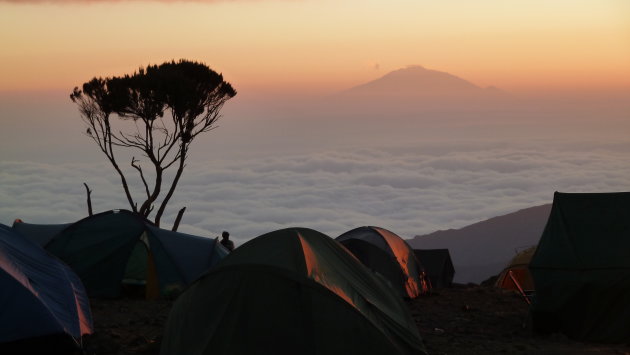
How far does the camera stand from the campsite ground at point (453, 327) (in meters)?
12.7

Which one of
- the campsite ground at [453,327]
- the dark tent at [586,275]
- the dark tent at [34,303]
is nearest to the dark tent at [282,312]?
the dark tent at [34,303]

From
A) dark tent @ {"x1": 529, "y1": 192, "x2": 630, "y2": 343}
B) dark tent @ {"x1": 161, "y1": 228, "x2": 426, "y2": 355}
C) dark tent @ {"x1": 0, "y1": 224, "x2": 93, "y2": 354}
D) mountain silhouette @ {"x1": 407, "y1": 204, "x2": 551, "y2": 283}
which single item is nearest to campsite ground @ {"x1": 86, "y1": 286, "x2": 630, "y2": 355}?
dark tent @ {"x1": 529, "y1": 192, "x2": 630, "y2": 343}

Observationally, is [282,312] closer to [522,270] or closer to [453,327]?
[453,327]

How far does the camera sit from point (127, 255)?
18.6 metres

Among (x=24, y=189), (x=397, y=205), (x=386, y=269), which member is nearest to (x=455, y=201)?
(x=397, y=205)

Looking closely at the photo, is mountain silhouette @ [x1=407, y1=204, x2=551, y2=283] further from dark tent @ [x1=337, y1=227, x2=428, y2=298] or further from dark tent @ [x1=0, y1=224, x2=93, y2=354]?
dark tent @ [x1=0, y1=224, x2=93, y2=354]

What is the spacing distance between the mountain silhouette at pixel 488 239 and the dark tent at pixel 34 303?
75.2m

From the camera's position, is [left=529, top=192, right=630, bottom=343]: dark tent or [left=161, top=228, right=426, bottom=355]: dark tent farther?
[left=529, top=192, right=630, bottom=343]: dark tent

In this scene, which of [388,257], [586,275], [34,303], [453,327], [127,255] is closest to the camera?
[34,303]

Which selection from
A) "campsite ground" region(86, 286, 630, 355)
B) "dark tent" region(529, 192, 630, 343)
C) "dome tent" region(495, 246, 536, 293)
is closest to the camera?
"campsite ground" region(86, 286, 630, 355)

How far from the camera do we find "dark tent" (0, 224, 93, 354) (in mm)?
11523

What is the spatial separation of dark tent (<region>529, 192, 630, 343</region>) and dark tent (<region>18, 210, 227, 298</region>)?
7471 mm

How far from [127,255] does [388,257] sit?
590 centimetres

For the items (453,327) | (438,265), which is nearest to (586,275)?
(453,327)
